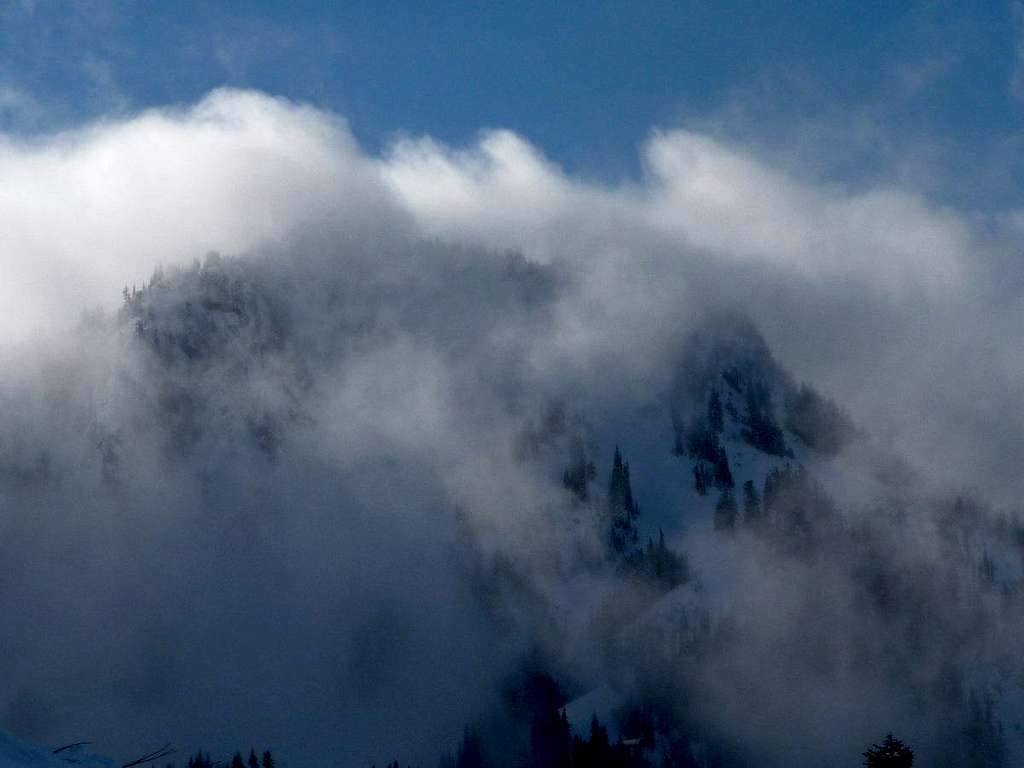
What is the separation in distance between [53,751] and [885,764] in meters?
37.5

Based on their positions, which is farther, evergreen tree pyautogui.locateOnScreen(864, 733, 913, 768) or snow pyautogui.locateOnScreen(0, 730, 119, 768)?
evergreen tree pyautogui.locateOnScreen(864, 733, 913, 768)

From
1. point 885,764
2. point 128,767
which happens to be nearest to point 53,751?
point 128,767

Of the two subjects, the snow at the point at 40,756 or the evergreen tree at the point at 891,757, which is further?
the evergreen tree at the point at 891,757

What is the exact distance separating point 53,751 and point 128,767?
3.73 metres

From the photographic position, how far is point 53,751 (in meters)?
30.8

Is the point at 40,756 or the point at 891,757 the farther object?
the point at 891,757

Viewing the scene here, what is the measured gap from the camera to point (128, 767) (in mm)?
28281

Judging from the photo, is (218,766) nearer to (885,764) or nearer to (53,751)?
(53,751)

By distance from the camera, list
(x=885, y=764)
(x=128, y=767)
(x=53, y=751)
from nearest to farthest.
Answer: (x=128, y=767)
(x=53, y=751)
(x=885, y=764)

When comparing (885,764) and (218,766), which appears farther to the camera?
(885,764)

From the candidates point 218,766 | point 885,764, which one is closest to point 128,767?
point 218,766

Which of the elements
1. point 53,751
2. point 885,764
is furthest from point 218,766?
point 885,764

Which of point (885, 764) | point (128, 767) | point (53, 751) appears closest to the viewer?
point (128, 767)

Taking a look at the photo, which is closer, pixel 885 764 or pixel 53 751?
pixel 53 751
